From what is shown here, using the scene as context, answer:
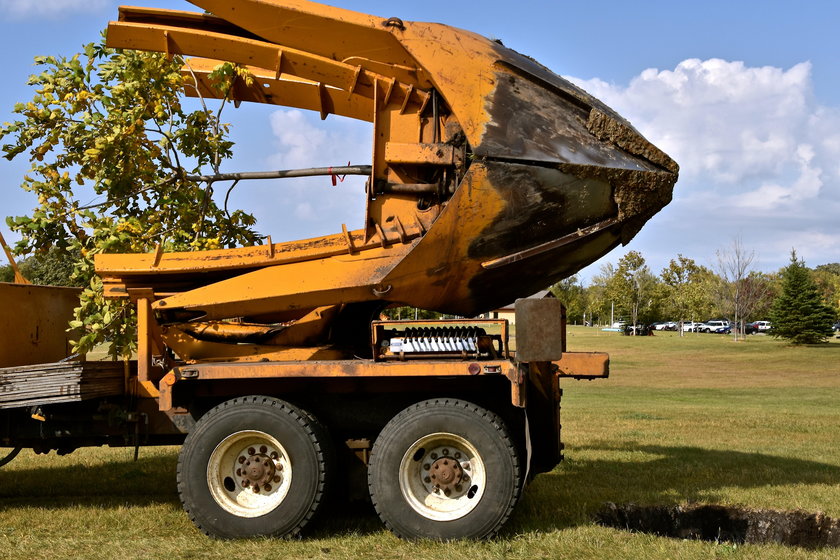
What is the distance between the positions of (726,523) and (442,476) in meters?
2.91

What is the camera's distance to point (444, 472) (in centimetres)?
644

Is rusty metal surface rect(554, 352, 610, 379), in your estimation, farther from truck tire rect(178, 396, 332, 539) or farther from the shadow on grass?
truck tire rect(178, 396, 332, 539)

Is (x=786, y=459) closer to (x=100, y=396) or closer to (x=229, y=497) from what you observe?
(x=229, y=497)

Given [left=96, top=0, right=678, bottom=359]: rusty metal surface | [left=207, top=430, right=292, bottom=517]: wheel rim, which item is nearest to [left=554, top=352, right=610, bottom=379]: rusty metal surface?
[left=96, top=0, right=678, bottom=359]: rusty metal surface

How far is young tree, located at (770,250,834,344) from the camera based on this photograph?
4659 cm

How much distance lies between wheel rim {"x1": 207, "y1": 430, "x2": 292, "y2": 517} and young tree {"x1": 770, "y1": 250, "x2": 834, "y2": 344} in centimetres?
4521

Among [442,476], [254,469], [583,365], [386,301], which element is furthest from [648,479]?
[254,469]

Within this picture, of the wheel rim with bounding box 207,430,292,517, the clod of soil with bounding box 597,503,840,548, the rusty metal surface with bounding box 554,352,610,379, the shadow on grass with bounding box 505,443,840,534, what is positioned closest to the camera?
the wheel rim with bounding box 207,430,292,517

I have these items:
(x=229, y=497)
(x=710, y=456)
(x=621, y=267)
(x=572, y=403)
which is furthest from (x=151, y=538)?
(x=621, y=267)

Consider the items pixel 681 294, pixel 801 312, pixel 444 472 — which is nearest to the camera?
pixel 444 472

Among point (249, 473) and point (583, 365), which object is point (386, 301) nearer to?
point (249, 473)

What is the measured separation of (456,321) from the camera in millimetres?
6816

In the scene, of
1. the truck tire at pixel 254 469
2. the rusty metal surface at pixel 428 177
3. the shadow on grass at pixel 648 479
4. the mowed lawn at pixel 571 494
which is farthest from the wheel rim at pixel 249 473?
the shadow on grass at pixel 648 479

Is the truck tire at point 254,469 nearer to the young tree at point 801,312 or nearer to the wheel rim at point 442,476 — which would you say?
the wheel rim at point 442,476
